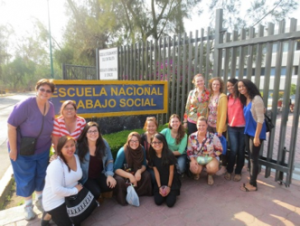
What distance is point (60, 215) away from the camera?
7.61 ft

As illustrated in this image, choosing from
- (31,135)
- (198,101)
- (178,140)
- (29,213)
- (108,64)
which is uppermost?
(108,64)

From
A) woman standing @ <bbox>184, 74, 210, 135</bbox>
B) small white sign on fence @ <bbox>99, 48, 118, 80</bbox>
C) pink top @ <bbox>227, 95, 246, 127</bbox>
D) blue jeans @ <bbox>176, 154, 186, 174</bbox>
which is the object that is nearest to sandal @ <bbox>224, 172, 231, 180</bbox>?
blue jeans @ <bbox>176, 154, 186, 174</bbox>

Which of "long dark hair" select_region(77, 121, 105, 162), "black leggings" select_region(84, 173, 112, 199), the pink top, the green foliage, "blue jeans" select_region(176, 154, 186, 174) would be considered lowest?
"black leggings" select_region(84, 173, 112, 199)

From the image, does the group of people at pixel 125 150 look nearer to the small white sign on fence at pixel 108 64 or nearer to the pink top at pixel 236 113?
the pink top at pixel 236 113

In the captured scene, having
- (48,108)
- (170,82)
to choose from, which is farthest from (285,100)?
(48,108)

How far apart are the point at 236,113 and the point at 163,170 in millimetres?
1401

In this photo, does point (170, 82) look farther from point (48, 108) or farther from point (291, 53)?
point (48, 108)

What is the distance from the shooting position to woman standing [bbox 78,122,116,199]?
284 centimetres

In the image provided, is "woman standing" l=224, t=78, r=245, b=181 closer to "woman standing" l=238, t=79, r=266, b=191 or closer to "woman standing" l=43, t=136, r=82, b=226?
"woman standing" l=238, t=79, r=266, b=191

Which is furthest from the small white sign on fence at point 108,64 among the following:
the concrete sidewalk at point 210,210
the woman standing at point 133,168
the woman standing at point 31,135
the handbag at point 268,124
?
the handbag at point 268,124

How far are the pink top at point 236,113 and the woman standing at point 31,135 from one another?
2566mm

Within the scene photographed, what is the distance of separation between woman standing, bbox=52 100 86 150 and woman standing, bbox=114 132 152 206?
692mm

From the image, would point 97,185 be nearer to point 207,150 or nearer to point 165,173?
point 165,173

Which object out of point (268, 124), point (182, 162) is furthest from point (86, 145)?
point (268, 124)
